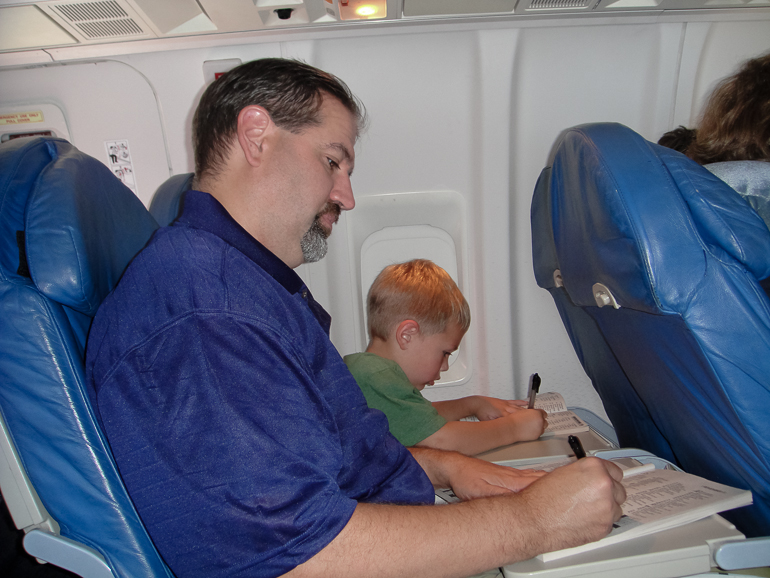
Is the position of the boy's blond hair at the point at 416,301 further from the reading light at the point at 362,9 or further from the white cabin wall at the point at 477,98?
the reading light at the point at 362,9

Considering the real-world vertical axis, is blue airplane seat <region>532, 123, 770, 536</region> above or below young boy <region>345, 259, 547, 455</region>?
above

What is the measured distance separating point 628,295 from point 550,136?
134 centimetres

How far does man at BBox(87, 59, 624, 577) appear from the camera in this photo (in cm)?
78

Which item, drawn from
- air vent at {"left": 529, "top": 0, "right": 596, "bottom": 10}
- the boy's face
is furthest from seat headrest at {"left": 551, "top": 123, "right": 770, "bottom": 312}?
air vent at {"left": 529, "top": 0, "right": 596, "bottom": 10}

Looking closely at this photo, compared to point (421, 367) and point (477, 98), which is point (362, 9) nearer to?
point (477, 98)

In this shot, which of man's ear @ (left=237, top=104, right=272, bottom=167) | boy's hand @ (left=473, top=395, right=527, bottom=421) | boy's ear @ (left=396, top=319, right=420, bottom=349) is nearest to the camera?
man's ear @ (left=237, top=104, right=272, bottom=167)

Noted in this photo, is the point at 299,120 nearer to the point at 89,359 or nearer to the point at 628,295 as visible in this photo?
the point at 89,359

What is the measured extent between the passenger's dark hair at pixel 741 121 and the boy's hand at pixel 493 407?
1139 mm

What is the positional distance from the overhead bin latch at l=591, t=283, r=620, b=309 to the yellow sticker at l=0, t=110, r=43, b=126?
2.30m

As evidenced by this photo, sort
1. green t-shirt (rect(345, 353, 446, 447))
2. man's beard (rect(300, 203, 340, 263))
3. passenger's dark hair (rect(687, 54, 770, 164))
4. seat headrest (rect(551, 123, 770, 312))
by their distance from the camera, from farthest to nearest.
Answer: green t-shirt (rect(345, 353, 446, 447)) < passenger's dark hair (rect(687, 54, 770, 164)) < man's beard (rect(300, 203, 340, 263)) < seat headrest (rect(551, 123, 770, 312))

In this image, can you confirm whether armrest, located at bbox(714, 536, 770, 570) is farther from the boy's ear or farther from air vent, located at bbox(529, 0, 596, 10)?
air vent, located at bbox(529, 0, 596, 10)

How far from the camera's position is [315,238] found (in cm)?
129

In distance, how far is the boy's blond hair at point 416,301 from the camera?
1942 mm

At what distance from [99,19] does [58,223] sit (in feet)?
4.29
